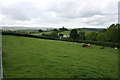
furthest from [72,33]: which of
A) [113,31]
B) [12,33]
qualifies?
[12,33]

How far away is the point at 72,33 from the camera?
48625 millimetres

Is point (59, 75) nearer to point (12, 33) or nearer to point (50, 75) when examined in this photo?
point (50, 75)

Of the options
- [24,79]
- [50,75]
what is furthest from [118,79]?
[24,79]

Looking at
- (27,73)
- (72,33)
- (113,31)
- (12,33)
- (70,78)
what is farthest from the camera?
(72,33)

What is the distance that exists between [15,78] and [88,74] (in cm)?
353

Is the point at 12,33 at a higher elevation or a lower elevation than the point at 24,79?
higher

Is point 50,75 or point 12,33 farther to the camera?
point 12,33

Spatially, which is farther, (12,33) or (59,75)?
(12,33)

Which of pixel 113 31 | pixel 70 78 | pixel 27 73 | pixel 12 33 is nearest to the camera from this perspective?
pixel 70 78

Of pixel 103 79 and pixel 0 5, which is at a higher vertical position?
pixel 0 5

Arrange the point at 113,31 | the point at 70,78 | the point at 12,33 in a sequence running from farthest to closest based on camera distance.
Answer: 1. the point at 113,31
2. the point at 12,33
3. the point at 70,78

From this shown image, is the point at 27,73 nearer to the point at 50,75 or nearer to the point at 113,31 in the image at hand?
the point at 50,75

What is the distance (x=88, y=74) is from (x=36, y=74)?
2.62m

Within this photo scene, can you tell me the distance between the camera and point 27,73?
6.26 metres
